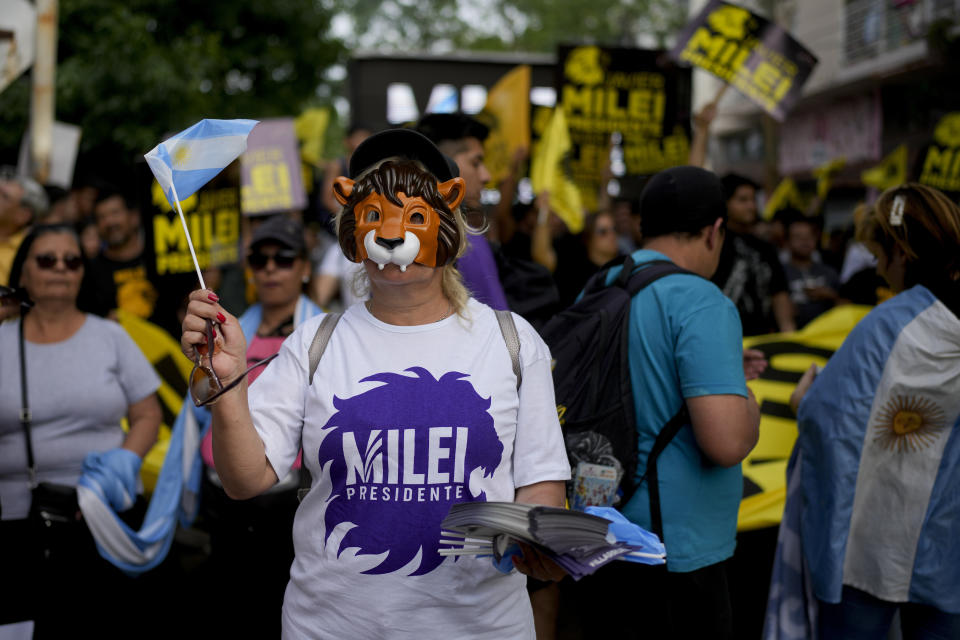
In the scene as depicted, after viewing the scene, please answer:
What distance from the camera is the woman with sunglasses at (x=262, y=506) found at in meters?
3.84

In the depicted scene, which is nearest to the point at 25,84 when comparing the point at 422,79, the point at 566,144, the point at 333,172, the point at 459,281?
the point at 422,79

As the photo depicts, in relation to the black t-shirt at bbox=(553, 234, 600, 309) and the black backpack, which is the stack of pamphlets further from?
the black t-shirt at bbox=(553, 234, 600, 309)

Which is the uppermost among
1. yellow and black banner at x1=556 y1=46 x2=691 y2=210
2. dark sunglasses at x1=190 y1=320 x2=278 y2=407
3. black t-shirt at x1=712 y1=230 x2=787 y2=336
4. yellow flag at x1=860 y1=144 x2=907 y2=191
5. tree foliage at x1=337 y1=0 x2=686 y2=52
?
tree foliage at x1=337 y1=0 x2=686 y2=52

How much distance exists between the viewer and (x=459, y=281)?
2.24 meters

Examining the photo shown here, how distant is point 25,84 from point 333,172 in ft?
28.3

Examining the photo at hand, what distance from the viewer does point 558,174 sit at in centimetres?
610

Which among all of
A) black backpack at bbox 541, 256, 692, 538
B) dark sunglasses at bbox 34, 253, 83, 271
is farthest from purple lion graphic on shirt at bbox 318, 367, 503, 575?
dark sunglasses at bbox 34, 253, 83, 271

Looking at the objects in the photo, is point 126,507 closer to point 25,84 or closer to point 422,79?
point 422,79

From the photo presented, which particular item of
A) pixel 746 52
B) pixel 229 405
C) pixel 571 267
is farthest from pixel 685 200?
pixel 746 52

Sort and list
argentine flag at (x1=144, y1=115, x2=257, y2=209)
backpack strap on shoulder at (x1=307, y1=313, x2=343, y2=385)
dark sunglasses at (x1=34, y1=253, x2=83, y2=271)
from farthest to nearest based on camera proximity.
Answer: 1. dark sunglasses at (x1=34, y1=253, x2=83, y2=271)
2. backpack strap on shoulder at (x1=307, y1=313, x2=343, y2=385)
3. argentine flag at (x1=144, y1=115, x2=257, y2=209)

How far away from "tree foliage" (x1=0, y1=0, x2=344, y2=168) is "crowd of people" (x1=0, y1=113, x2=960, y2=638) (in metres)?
8.94

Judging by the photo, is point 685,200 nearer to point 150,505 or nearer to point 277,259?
point 277,259

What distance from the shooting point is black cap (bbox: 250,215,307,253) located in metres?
4.13

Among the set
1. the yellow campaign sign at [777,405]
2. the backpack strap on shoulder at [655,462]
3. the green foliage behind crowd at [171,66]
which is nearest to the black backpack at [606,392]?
the backpack strap on shoulder at [655,462]
